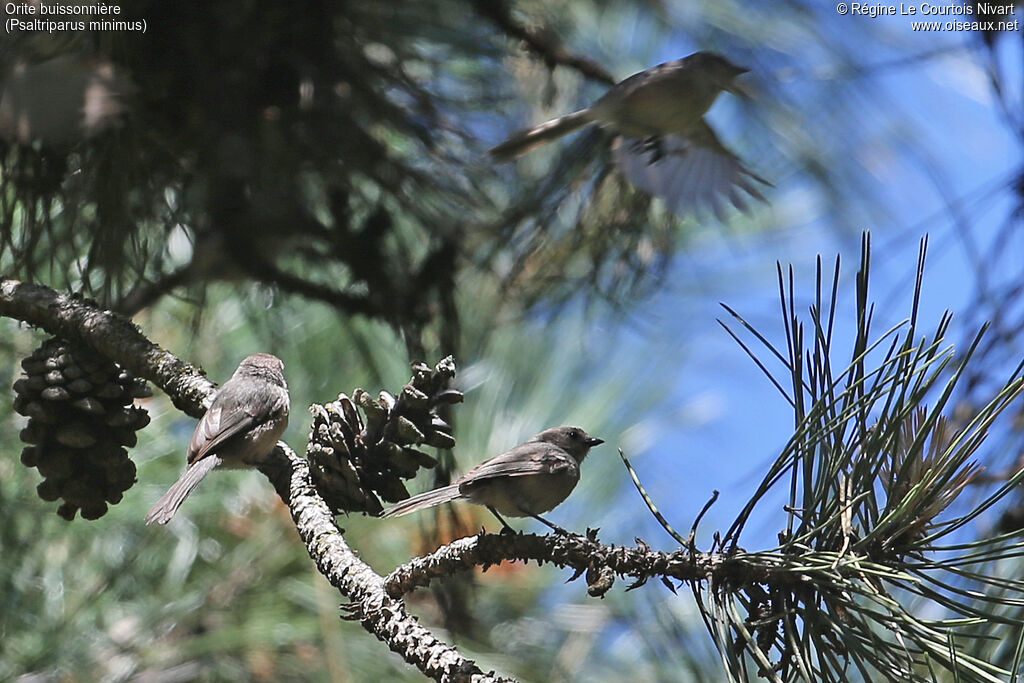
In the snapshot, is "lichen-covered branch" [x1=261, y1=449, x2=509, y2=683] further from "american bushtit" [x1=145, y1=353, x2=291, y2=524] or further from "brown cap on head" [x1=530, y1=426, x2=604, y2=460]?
"brown cap on head" [x1=530, y1=426, x2=604, y2=460]

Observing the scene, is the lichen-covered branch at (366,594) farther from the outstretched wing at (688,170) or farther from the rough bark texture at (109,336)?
the outstretched wing at (688,170)

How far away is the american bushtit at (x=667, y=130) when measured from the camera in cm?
209

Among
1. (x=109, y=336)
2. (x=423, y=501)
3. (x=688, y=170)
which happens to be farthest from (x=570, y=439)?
(x=688, y=170)

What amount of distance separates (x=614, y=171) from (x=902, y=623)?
1481mm

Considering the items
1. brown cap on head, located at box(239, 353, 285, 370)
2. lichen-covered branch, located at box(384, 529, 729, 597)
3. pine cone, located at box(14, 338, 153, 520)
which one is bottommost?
brown cap on head, located at box(239, 353, 285, 370)

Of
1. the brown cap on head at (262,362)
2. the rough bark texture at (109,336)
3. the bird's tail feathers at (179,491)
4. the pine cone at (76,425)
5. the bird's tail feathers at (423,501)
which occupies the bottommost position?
the bird's tail feathers at (179,491)

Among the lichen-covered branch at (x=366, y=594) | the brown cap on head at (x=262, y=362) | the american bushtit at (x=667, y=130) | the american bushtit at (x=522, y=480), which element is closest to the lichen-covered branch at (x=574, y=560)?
the lichen-covered branch at (x=366, y=594)

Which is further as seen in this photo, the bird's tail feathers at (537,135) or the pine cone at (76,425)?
the bird's tail feathers at (537,135)

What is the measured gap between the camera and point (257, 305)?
256 cm

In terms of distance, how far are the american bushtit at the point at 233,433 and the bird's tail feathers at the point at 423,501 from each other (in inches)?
8.5

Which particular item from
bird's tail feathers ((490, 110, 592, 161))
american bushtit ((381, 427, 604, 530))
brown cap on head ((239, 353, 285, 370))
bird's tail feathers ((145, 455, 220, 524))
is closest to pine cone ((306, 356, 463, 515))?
american bushtit ((381, 427, 604, 530))

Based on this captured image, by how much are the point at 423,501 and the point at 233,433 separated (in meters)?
0.33

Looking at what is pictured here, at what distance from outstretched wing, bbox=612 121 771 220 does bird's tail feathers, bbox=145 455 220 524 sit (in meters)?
1.14

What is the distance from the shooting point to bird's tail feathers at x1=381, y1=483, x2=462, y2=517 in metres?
1.00
